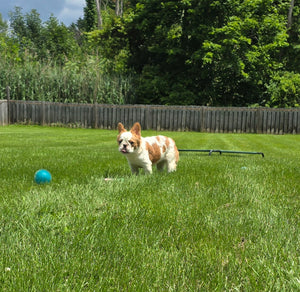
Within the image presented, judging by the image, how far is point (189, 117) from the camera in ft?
67.6

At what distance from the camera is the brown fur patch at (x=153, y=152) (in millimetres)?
4869

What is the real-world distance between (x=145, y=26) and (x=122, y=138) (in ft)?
69.1

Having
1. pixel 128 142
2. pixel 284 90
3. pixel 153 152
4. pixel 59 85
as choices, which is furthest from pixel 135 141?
pixel 284 90

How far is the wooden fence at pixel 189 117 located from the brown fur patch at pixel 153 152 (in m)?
15.4

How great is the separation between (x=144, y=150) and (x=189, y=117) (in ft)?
53.1

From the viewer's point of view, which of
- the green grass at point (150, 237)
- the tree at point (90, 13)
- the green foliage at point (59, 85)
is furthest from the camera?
the tree at point (90, 13)

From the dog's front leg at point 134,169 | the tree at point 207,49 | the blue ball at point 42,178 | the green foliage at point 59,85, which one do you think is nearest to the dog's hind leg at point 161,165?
the dog's front leg at point 134,169

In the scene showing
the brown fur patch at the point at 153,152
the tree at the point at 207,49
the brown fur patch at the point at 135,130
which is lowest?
the brown fur patch at the point at 153,152

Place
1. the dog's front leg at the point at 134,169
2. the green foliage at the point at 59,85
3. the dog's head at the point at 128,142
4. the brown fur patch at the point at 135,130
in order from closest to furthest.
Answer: the dog's head at the point at 128,142 < the brown fur patch at the point at 135,130 < the dog's front leg at the point at 134,169 < the green foliage at the point at 59,85

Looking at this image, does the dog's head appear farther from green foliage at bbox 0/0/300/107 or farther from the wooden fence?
green foliage at bbox 0/0/300/107

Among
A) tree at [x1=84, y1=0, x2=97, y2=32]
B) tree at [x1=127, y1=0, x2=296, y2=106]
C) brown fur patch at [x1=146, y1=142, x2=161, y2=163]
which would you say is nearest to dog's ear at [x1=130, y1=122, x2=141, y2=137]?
brown fur patch at [x1=146, y1=142, x2=161, y2=163]

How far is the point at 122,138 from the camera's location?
14.4ft

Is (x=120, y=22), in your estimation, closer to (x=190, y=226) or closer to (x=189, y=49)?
(x=189, y=49)

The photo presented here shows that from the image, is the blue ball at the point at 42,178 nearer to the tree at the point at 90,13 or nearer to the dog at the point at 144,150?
the dog at the point at 144,150
